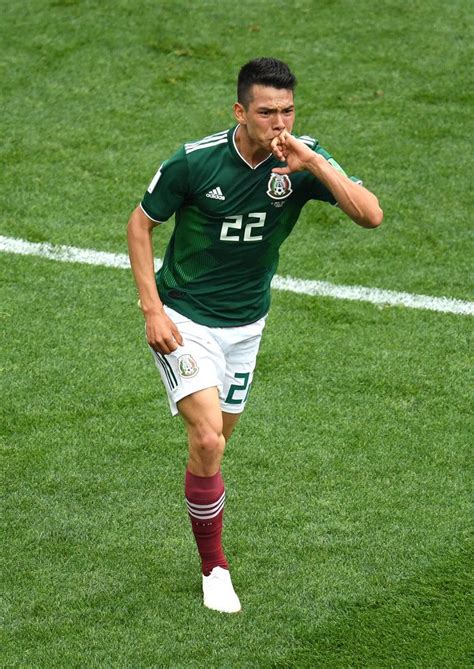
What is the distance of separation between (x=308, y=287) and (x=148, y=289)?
12.0ft

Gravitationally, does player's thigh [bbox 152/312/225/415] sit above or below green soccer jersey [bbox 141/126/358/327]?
below

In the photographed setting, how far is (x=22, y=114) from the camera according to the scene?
11.5m

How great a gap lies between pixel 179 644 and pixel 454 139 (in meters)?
6.67

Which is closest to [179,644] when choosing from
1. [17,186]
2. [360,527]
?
[360,527]

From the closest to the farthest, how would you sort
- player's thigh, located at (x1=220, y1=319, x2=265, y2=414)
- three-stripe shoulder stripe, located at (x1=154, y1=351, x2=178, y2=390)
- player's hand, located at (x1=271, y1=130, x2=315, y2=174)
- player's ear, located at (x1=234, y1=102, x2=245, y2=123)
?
1. player's hand, located at (x1=271, y1=130, x2=315, y2=174)
2. player's ear, located at (x1=234, y1=102, x2=245, y2=123)
3. three-stripe shoulder stripe, located at (x1=154, y1=351, x2=178, y2=390)
4. player's thigh, located at (x1=220, y1=319, x2=265, y2=414)

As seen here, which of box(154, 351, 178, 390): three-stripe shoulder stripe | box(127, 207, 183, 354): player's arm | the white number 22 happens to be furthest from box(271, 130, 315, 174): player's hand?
box(154, 351, 178, 390): three-stripe shoulder stripe

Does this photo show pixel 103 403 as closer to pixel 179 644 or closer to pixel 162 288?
pixel 162 288

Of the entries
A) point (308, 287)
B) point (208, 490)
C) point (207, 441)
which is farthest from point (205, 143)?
→ point (308, 287)

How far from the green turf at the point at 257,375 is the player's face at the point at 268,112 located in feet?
6.62

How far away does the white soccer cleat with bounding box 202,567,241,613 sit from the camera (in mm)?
5887

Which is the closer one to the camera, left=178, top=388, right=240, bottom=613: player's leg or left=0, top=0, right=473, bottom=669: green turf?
left=178, top=388, right=240, bottom=613: player's leg

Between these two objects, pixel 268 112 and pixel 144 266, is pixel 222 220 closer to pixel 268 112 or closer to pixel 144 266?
pixel 144 266

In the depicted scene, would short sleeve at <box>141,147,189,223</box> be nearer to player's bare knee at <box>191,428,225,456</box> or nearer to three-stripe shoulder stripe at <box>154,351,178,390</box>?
three-stripe shoulder stripe at <box>154,351,178,390</box>

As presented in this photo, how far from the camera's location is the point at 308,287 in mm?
9297
